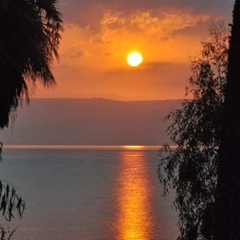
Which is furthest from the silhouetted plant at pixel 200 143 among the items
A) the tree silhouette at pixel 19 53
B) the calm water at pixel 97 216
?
the calm water at pixel 97 216

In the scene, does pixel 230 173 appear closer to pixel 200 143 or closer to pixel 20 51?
pixel 20 51

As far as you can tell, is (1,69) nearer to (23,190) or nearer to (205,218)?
(205,218)

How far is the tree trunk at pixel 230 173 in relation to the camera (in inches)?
445

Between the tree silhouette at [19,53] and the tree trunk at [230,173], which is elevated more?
the tree silhouette at [19,53]

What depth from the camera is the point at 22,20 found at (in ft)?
Result: 40.9

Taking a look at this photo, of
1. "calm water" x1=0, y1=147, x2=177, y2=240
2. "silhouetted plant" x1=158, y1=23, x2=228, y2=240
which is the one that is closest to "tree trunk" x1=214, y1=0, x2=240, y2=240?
"silhouetted plant" x1=158, y1=23, x2=228, y2=240

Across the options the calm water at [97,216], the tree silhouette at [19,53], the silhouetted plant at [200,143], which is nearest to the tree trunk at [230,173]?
the tree silhouette at [19,53]

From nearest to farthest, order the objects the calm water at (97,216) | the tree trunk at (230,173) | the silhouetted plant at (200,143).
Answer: the tree trunk at (230,173) < the silhouetted plant at (200,143) < the calm water at (97,216)

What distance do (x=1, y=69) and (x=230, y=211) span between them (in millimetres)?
5494

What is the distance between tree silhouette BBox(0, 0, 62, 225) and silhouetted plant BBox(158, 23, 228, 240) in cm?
1113

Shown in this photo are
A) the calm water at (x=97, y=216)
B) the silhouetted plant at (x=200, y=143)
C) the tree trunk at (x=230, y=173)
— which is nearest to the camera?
the tree trunk at (x=230, y=173)

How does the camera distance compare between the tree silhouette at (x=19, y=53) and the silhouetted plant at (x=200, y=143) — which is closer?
the tree silhouette at (x=19, y=53)

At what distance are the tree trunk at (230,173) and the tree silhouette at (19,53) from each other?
4.26 meters

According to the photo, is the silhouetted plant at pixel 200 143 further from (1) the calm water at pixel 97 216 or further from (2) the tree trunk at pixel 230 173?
(1) the calm water at pixel 97 216
